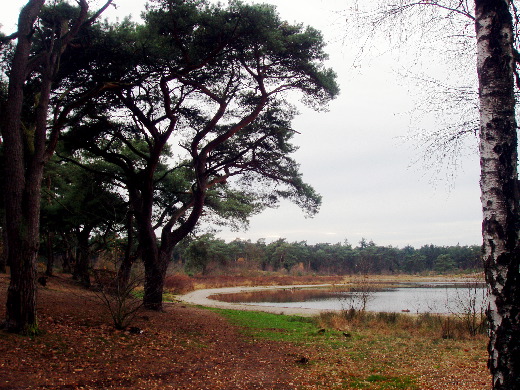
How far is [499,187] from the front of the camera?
273cm

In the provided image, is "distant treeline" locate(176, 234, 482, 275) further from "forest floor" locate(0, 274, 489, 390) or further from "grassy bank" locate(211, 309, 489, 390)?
"forest floor" locate(0, 274, 489, 390)

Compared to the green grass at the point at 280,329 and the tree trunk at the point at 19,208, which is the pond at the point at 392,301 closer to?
the green grass at the point at 280,329

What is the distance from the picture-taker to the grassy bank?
17.5 feet

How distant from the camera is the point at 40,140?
6.54 m

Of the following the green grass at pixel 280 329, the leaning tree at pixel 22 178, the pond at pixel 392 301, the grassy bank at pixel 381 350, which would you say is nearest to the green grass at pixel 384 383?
the grassy bank at pixel 381 350

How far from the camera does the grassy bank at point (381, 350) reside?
5348mm

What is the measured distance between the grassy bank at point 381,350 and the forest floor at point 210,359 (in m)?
0.02

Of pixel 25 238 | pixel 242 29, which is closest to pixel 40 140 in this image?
pixel 25 238

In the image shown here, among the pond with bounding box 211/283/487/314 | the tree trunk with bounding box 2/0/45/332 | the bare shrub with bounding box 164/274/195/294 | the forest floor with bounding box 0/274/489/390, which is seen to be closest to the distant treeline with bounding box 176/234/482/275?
the bare shrub with bounding box 164/274/195/294

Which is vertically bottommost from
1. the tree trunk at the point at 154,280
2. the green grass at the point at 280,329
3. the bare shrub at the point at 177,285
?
the bare shrub at the point at 177,285

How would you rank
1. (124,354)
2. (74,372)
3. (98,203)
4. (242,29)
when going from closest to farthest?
(74,372), (124,354), (242,29), (98,203)

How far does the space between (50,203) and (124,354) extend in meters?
11.8

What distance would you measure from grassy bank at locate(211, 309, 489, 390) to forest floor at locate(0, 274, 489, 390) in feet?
0.06

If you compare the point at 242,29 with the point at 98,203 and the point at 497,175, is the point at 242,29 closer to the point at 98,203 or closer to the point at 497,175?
the point at 497,175
